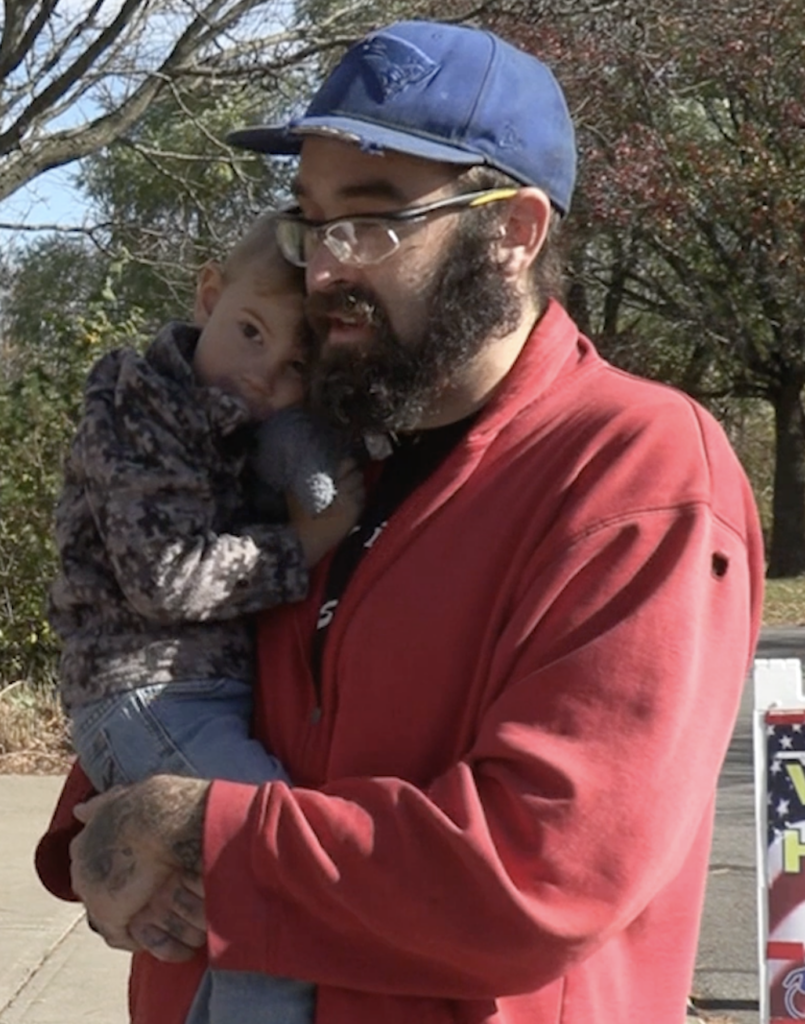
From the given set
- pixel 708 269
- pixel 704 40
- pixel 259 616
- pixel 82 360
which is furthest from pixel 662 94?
pixel 259 616

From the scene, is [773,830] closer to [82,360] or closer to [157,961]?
[157,961]

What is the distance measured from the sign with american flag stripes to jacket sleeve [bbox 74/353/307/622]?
2756 millimetres

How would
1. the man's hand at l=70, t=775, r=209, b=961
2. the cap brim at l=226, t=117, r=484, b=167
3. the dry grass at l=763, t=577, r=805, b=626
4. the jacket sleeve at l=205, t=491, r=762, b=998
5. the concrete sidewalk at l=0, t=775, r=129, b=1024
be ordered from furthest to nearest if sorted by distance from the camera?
the dry grass at l=763, t=577, r=805, b=626 < the concrete sidewalk at l=0, t=775, r=129, b=1024 < the cap brim at l=226, t=117, r=484, b=167 < the man's hand at l=70, t=775, r=209, b=961 < the jacket sleeve at l=205, t=491, r=762, b=998

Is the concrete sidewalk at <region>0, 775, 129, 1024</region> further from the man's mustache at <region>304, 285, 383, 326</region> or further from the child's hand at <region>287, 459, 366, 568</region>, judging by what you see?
the man's mustache at <region>304, 285, 383, 326</region>

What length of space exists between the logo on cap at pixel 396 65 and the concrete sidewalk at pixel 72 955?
3.96 m

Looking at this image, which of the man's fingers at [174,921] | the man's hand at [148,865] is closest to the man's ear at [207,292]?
the man's hand at [148,865]

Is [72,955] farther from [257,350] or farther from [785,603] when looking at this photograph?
[785,603]

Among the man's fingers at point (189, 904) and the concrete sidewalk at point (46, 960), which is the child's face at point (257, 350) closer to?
the man's fingers at point (189, 904)

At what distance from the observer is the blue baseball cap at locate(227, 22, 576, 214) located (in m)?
2.13

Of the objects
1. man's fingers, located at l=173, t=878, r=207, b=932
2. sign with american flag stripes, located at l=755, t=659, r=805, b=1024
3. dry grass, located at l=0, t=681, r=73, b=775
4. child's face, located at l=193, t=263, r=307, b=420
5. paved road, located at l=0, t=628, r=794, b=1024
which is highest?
child's face, located at l=193, t=263, r=307, b=420

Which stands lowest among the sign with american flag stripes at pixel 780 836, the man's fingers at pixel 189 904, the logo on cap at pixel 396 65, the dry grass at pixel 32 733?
the dry grass at pixel 32 733

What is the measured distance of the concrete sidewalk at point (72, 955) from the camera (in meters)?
5.60

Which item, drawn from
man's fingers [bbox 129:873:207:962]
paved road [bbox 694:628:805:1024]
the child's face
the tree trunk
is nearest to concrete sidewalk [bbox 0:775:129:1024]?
paved road [bbox 694:628:805:1024]

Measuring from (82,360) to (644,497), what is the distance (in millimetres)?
8200
